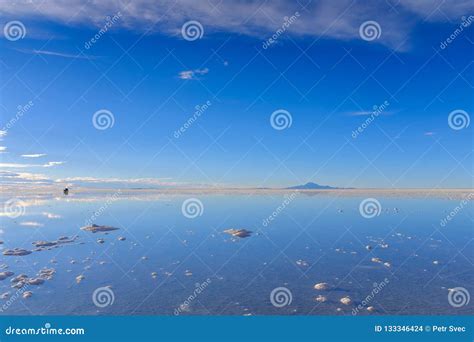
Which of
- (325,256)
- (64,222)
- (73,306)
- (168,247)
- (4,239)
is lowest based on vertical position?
(73,306)

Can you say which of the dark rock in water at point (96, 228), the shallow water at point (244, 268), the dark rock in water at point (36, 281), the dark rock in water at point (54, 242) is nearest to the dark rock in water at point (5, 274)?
the shallow water at point (244, 268)

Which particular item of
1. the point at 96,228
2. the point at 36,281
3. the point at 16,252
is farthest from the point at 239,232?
the point at 16,252

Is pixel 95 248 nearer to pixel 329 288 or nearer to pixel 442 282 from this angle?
pixel 329 288

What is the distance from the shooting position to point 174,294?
→ 34.6 ft

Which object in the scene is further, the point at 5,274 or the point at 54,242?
the point at 54,242

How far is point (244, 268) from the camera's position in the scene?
42.3 ft

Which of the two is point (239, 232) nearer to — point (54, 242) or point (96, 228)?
point (96, 228)

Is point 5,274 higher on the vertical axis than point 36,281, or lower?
higher

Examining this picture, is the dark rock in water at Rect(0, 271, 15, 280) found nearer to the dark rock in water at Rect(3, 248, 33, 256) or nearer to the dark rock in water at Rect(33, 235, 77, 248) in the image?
the dark rock in water at Rect(3, 248, 33, 256)

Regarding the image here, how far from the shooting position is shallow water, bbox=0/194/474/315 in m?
9.88

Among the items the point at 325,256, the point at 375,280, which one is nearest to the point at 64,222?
the point at 325,256

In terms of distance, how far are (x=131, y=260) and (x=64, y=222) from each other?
12.1 metres

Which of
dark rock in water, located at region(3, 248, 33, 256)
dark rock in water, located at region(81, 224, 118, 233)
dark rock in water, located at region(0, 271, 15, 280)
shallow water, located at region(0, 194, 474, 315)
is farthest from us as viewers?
dark rock in water, located at region(81, 224, 118, 233)

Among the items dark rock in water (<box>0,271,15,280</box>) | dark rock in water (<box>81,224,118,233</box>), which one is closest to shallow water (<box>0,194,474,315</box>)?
dark rock in water (<box>0,271,15,280</box>)
